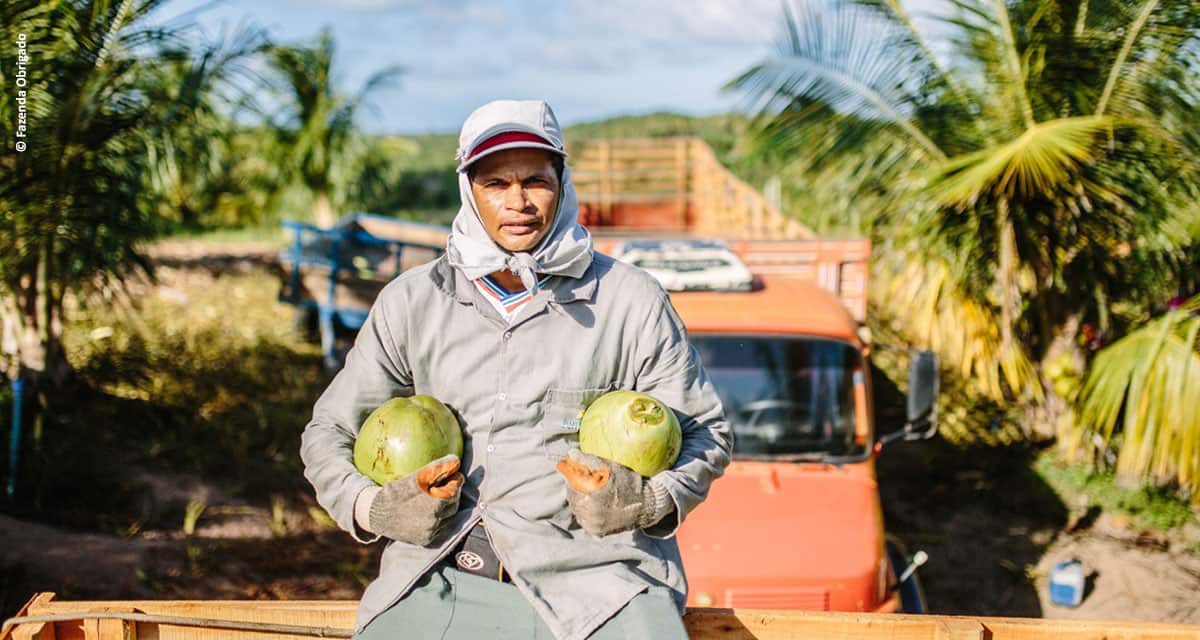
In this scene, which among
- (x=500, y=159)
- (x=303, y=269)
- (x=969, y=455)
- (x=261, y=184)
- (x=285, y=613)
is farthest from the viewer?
(x=261, y=184)

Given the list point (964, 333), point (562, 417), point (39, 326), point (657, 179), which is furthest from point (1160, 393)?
point (657, 179)

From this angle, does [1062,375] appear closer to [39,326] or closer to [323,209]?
[39,326]

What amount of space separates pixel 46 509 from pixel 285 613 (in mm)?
4894

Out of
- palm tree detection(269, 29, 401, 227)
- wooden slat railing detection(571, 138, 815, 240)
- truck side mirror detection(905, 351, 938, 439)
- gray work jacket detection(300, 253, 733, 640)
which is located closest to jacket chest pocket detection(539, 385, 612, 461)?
gray work jacket detection(300, 253, 733, 640)

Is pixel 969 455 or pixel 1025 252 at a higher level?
pixel 1025 252

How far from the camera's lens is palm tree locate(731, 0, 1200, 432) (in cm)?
585

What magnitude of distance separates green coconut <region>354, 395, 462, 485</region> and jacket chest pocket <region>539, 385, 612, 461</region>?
24 centimetres

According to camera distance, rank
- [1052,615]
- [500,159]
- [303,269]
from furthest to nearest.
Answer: [303,269] < [1052,615] < [500,159]

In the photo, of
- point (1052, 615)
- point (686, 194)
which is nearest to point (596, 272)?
point (1052, 615)

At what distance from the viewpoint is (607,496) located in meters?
2.06

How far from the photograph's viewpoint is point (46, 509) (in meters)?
6.39

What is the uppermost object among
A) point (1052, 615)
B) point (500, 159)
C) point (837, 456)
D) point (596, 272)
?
point (500, 159)

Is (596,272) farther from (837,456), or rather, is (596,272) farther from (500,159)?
(837,456)

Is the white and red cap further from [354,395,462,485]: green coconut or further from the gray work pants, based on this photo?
the gray work pants
